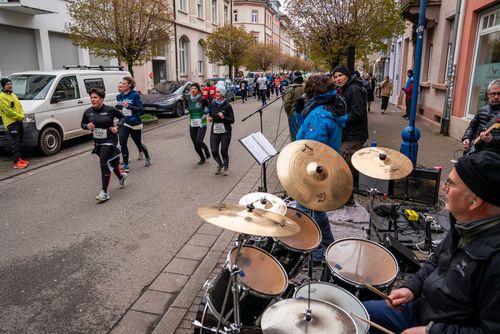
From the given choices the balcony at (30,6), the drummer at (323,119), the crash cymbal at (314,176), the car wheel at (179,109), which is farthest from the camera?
the car wheel at (179,109)

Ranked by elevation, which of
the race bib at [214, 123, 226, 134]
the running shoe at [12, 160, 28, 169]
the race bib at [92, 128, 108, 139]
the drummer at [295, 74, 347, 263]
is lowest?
the running shoe at [12, 160, 28, 169]

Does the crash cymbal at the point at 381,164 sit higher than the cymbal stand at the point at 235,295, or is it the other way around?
the crash cymbal at the point at 381,164

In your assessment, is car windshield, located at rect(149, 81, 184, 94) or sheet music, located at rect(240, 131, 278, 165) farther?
car windshield, located at rect(149, 81, 184, 94)

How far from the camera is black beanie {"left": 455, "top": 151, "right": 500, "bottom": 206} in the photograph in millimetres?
1770

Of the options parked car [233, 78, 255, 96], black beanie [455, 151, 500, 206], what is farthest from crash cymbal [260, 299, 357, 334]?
parked car [233, 78, 255, 96]

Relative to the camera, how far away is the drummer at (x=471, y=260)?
5.58 ft

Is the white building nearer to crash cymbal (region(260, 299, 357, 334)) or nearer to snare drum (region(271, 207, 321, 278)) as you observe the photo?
snare drum (region(271, 207, 321, 278))

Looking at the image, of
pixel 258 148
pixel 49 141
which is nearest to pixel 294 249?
pixel 258 148

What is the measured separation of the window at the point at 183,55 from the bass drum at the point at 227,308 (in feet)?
96.0

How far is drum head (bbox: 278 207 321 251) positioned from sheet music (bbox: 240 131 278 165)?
128 cm

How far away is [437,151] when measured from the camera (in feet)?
31.4

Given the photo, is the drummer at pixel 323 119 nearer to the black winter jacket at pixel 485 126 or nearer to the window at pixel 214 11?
the black winter jacket at pixel 485 126

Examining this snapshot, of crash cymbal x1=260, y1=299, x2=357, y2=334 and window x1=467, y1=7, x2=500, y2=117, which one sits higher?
window x1=467, y1=7, x2=500, y2=117

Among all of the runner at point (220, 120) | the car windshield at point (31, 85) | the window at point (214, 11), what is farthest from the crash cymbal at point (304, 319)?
the window at point (214, 11)
